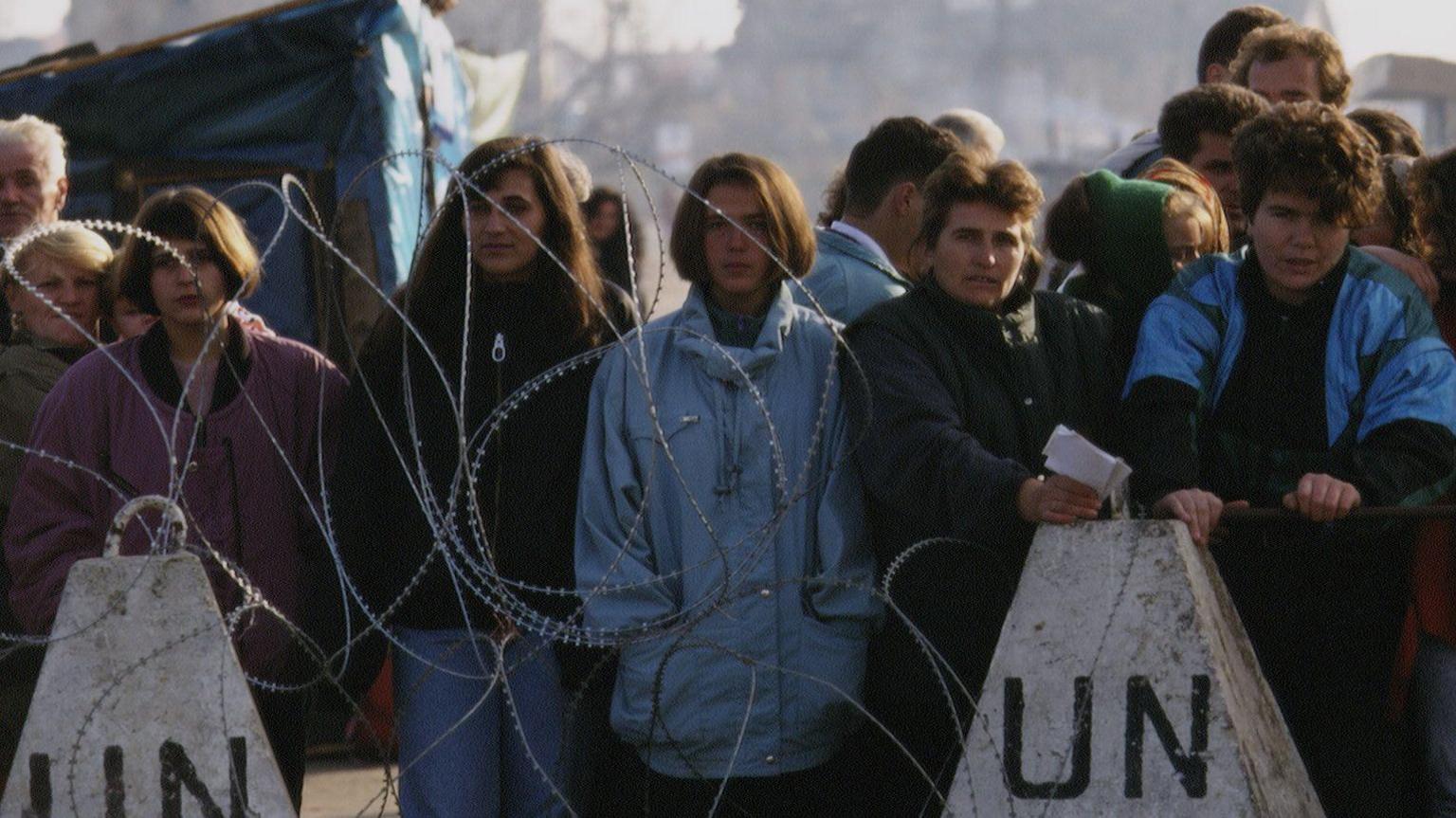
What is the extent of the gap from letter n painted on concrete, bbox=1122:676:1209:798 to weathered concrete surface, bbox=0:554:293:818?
164 centimetres

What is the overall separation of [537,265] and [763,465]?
79cm

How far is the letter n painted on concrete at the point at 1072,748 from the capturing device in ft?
13.1

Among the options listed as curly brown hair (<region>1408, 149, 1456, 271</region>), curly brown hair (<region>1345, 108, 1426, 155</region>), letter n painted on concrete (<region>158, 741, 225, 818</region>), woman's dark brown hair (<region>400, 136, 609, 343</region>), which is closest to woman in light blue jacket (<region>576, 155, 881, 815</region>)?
woman's dark brown hair (<region>400, 136, 609, 343</region>)

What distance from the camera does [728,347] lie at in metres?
4.80

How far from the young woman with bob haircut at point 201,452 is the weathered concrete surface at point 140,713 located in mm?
630

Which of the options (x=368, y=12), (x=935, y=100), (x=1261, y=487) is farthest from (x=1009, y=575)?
(x=935, y=100)

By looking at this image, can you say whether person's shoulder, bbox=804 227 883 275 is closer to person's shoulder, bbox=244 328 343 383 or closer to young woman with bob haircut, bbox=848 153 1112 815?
young woman with bob haircut, bbox=848 153 1112 815

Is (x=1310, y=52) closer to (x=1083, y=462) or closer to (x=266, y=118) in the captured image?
(x=1083, y=462)

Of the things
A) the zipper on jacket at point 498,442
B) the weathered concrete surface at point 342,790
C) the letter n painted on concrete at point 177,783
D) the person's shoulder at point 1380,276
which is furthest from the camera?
the weathered concrete surface at point 342,790

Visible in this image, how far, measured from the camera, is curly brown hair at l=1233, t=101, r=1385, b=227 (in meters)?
4.54

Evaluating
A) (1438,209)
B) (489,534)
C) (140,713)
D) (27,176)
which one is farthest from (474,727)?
(27,176)

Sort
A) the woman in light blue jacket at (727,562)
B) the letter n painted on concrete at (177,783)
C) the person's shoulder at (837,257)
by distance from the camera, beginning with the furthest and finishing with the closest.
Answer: the person's shoulder at (837,257)
the woman in light blue jacket at (727,562)
the letter n painted on concrete at (177,783)

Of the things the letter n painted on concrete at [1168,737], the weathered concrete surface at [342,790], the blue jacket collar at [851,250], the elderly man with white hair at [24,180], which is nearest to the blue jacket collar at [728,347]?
the blue jacket collar at [851,250]

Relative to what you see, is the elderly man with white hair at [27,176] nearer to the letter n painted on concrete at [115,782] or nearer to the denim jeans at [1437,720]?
the letter n painted on concrete at [115,782]
